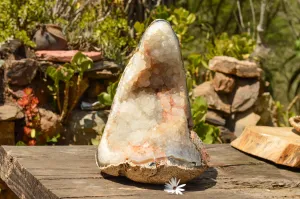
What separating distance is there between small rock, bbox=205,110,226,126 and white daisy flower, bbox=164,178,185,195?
11.9 feet

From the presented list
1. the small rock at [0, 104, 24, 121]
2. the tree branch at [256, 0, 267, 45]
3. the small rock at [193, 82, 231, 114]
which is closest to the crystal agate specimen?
the small rock at [0, 104, 24, 121]

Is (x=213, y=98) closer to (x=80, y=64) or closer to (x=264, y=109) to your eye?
(x=264, y=109)

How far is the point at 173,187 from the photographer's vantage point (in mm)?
2078

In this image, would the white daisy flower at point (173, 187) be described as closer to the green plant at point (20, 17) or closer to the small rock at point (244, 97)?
the green plant at point (20, 17)

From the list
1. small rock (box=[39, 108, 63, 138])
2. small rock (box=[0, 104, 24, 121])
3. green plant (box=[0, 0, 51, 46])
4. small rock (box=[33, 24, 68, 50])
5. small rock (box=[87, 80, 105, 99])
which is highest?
green plant (box=[0, 0, 51, 46])

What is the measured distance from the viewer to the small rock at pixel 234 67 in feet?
18.8

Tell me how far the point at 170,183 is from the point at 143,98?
0.32 m

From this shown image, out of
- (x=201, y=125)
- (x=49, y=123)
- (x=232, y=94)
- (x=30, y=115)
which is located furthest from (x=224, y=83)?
(x=30, y=115)

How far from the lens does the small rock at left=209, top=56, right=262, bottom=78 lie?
18.8ft

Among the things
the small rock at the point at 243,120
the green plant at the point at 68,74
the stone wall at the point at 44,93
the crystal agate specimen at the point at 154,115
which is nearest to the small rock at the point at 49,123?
the stone wall at the point at 44,93

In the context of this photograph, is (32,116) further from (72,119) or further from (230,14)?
(230,14)

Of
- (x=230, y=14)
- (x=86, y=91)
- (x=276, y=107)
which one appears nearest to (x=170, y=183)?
(x=86, y=91)

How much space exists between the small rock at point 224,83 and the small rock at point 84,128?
4.12ft

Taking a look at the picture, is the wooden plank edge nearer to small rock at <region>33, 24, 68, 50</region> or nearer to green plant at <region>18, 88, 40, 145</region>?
green plant at <region>18, 88, 40, 145</region>
